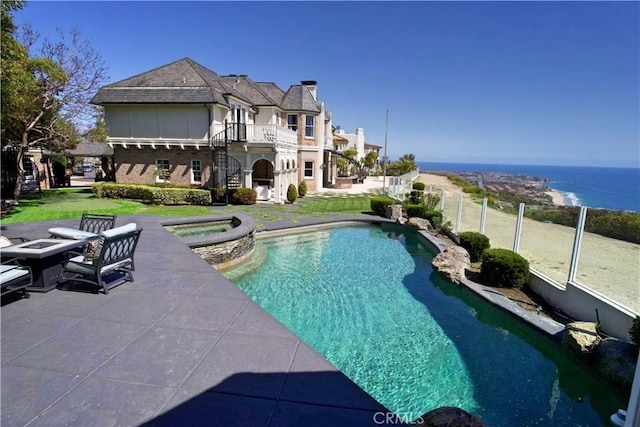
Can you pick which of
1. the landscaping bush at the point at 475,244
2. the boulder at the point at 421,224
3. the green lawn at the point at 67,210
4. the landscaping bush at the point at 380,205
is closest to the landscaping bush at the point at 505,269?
the landscaping bush at the point at 475,244

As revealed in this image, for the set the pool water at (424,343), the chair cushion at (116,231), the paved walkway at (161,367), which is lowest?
the pool water at (424,343)

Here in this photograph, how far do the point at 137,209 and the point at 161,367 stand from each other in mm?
15028

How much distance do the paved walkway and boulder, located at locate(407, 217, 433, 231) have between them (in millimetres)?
12454

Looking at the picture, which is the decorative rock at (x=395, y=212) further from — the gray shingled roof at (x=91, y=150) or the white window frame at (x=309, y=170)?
the gray shingled roof at (x=91, y=150)

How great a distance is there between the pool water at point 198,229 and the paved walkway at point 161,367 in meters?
6.51

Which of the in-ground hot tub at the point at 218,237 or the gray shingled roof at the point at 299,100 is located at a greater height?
the gray shingled roof at the point at 299,100

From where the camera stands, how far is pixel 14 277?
5090 millimetres

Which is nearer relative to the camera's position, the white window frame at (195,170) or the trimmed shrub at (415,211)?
the trimmed shrub at (415,211)

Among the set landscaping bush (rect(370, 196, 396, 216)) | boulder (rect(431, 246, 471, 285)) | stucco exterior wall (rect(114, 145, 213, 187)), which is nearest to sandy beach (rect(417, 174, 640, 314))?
boulder (rect(431, 246, 471, 285))

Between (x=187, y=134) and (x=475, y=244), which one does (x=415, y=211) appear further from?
(x=187, y=134)

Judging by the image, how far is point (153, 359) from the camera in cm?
388

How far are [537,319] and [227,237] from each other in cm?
827

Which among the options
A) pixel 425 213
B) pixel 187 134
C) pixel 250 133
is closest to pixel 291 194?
pixel 250 133

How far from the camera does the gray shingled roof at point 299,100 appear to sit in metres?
27.7
